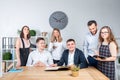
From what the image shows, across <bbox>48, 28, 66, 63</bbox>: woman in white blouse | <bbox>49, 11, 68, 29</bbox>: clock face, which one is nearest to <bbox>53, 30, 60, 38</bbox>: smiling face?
<bbox>48, 28, 66, 63</bbox>: woman in white blouse

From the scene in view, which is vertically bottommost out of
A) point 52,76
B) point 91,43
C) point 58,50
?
point 52,76

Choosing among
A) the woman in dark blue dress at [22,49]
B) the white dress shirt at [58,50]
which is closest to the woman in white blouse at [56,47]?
the white dress shirt at [58,50]

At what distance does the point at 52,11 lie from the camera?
5.48 meters

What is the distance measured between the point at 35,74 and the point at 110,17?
3.40m

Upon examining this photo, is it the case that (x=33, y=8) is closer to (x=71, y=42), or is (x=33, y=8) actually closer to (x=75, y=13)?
(x=75, y=13)

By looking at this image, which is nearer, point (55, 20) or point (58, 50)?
point (58, 50)

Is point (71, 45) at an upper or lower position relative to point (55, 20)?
lower

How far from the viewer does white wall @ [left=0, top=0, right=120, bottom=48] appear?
546cm

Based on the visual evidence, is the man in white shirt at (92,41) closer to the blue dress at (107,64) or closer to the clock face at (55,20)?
the blue dress at (107,64)

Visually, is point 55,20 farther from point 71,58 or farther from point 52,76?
point 52,76

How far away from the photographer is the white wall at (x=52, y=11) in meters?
5.46

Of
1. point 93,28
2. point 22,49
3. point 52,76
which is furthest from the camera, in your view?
point 22,49

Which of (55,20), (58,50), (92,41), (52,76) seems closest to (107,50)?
(92,41)

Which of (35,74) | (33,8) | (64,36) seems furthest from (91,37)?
(33,8)
